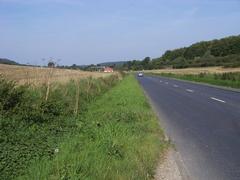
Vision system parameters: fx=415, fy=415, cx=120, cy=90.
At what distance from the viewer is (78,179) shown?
6.05 meters

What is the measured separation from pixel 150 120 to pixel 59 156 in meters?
6.81

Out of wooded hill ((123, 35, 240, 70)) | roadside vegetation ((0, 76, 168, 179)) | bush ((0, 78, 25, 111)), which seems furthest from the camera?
wooded hill ((123, 35, 240, 70))

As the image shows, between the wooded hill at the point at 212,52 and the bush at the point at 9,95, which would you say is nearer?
the bush at the point at 9,95

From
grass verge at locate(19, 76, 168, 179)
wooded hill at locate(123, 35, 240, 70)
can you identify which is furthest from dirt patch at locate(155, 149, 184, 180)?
wooded hill at locate(123, 35, 240, 70)

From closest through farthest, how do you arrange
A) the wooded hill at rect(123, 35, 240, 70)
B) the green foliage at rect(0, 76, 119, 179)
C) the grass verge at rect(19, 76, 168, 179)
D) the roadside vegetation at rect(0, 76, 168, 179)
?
the grass verge at rect(19, 76, 168, 179) → the roadside vegetation at rect(0, 76, 168, 179) → the green foliage at rect(0, 76, 119, 179) → the wooded hill at rect(123, 35, 240, 70)

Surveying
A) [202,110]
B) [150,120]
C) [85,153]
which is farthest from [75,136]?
[202,110]

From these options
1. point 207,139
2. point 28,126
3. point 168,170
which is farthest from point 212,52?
point 168,170

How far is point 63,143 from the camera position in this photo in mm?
8508

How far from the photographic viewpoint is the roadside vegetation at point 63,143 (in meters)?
6.69

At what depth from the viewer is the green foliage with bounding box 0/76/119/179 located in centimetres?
720

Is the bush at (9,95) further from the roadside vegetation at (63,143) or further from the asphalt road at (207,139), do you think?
the asphalt road at (207,139)

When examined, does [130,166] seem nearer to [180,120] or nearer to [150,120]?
[150,120]

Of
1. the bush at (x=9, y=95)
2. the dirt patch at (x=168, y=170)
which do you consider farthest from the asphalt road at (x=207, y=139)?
the bush at (x=9, y=95)

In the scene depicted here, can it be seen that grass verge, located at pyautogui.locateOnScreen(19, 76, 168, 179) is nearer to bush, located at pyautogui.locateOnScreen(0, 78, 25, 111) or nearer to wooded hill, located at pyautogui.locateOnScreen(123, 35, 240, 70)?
bush, located at pyautogui.locateOnScreen(0, 78, 25, 111)
